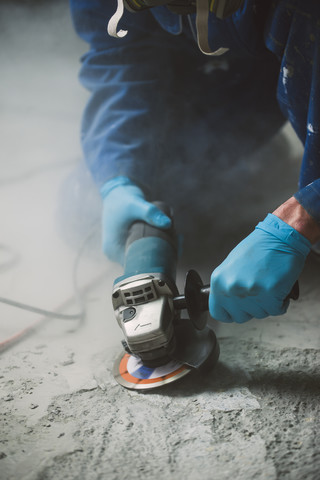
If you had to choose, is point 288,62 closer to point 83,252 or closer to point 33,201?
point 83,252

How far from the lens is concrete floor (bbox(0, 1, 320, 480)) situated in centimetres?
85

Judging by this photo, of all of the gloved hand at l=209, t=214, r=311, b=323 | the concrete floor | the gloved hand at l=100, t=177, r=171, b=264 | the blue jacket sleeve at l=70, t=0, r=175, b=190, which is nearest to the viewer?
the concrete floor

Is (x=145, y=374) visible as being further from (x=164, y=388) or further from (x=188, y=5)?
(x=188, y=5)

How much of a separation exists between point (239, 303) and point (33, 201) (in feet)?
5.48

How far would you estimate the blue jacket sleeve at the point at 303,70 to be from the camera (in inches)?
39.8

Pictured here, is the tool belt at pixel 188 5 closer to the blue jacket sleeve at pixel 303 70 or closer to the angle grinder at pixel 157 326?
the blue jacket sleeve at pixel 303 70

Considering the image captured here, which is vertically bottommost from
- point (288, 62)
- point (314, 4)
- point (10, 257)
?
point (10, 257)

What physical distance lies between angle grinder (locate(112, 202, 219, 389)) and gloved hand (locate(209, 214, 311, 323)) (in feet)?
0.22

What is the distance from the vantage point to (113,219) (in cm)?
144

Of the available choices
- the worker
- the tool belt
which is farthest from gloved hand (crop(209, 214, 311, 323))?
the tool belt

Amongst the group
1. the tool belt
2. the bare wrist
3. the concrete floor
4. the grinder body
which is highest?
the tool belt

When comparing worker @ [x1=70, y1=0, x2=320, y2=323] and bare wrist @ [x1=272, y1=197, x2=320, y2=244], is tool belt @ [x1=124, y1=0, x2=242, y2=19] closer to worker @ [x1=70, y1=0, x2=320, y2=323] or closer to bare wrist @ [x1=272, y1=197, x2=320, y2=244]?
worker @ [x1=70, y1=0, x2=320, y2=323]

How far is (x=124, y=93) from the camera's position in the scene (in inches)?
65.7

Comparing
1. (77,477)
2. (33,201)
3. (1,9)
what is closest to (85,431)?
(77,477)
